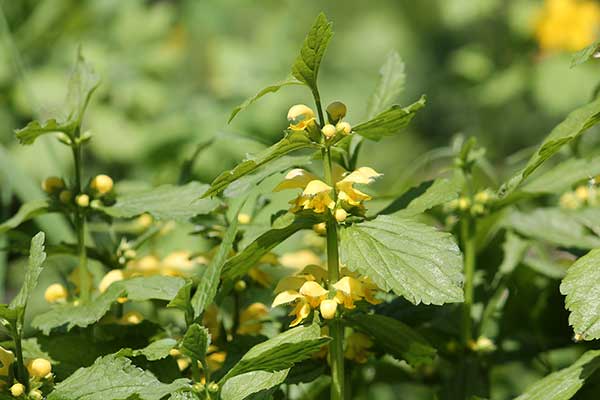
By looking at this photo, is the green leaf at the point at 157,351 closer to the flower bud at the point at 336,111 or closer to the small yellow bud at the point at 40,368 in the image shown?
the small yellow bud at the point at 40,368

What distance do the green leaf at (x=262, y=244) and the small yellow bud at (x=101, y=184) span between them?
17 cm

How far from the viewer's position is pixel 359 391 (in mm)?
1006

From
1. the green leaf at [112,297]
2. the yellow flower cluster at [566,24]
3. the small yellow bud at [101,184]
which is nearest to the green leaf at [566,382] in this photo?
the green leaf at [112,297]

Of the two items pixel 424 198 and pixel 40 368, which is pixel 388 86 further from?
pixel 40 368

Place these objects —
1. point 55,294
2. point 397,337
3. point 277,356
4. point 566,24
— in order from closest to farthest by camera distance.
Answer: point 277,356 → point 397,337 → point 55,294 → point 566,24

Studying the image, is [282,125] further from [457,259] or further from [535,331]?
[457,259]

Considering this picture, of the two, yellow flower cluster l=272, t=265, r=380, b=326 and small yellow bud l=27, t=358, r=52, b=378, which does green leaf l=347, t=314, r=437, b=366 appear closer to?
yellow flower cluster l=272, t=265, r=380, b=326

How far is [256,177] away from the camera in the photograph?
717 millimetres

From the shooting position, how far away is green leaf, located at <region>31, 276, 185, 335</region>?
714 millimetres

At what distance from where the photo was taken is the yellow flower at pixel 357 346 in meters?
0.80

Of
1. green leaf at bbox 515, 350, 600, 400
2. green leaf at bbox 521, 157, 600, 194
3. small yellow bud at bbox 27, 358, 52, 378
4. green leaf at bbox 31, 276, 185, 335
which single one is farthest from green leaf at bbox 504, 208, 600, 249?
small yellow bud at bbox 27, 358, 52, 378

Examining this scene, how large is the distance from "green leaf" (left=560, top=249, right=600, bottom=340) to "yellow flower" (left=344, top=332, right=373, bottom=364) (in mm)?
190

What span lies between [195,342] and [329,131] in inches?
7.1

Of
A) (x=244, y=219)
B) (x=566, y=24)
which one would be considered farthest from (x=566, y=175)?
(x=566, y=24)
